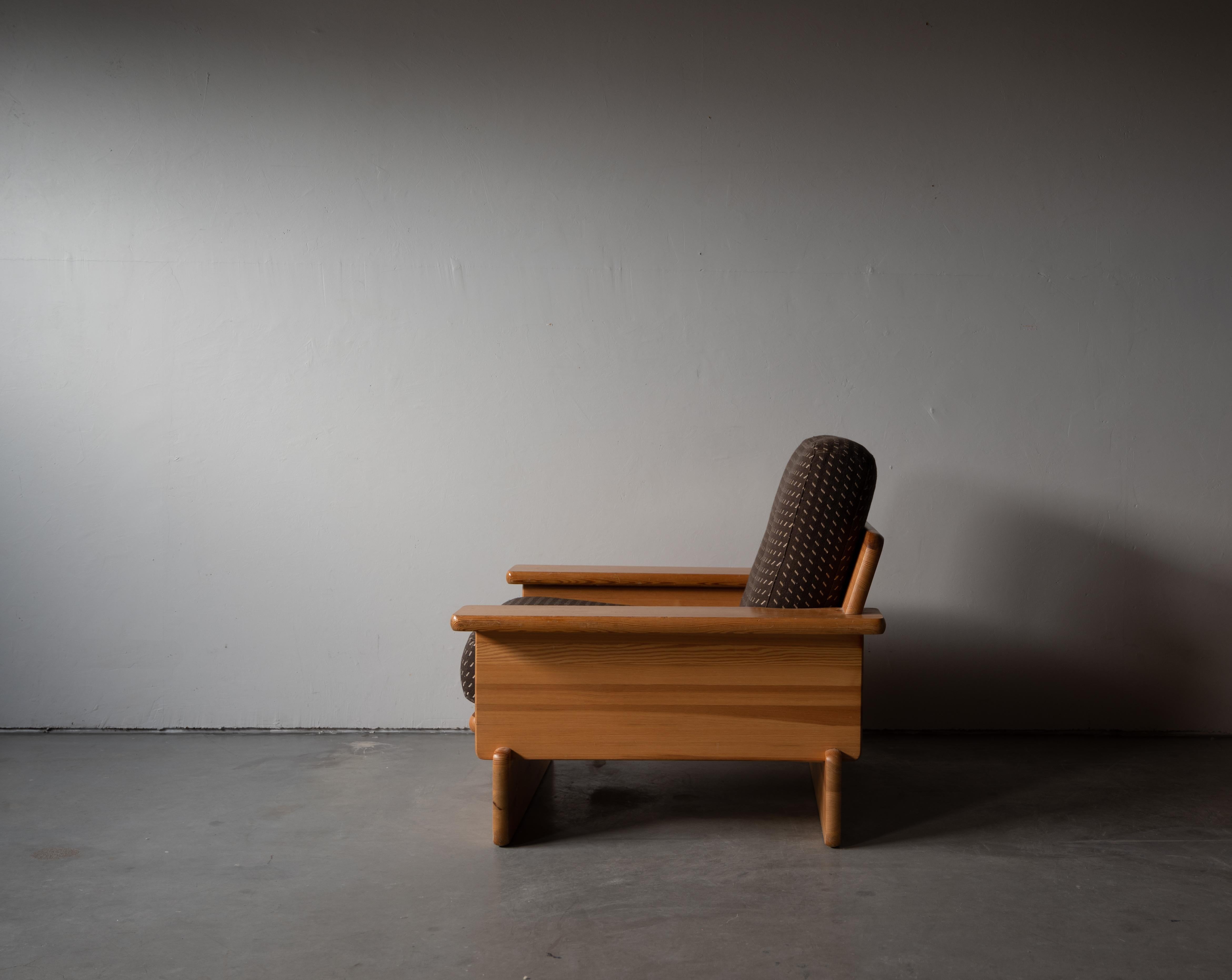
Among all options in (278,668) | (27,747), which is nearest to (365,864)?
(278,668)

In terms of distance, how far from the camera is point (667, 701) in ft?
6.53

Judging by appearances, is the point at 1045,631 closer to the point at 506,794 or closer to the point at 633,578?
the point at 633,578

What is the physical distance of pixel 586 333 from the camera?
2854mm

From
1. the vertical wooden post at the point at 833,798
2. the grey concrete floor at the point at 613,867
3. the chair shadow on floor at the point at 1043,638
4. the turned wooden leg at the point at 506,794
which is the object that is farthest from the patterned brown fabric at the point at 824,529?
the chair shadow on floor at the point at 1043,638

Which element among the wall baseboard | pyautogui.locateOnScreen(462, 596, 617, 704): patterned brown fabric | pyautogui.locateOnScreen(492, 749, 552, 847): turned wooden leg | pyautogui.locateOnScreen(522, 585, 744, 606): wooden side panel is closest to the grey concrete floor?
pyautogui.locateOnScreen(492, 749, 552, 847): turned wooden leg

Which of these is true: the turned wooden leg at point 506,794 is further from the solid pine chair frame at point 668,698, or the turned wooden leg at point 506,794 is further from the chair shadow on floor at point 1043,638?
the chair shadow on floor at point 1043,638

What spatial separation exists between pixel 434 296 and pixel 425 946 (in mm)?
1945

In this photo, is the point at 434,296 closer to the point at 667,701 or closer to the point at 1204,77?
the point at 667,701

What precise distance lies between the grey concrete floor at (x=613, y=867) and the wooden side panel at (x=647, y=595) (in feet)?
1.57

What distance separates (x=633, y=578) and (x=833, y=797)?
2.76ft

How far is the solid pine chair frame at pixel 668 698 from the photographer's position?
197cm

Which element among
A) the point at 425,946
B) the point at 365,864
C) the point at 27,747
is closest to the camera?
the point at 425,946

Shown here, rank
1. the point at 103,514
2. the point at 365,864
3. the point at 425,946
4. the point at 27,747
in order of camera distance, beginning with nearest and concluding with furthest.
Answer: the point at 425,946, the point at 365,864, the point at 27,747, the point at 103,514

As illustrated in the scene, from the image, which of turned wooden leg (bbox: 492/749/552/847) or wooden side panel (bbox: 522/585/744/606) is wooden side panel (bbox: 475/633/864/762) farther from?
wooden side panel (bbox: 522/585/744/606)
